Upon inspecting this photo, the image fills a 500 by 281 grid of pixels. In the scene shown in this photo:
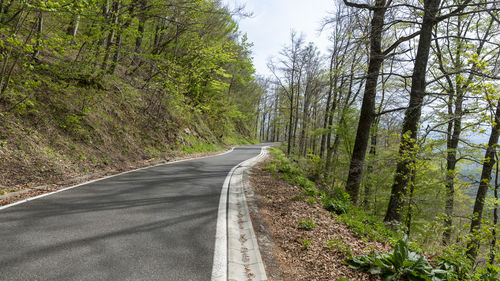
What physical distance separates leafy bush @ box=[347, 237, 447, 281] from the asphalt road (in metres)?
2.44

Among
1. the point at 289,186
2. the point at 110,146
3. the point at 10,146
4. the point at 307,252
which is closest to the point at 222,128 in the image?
the point at 110,146

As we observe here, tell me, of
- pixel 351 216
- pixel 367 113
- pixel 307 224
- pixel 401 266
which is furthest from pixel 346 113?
pixel 401 266

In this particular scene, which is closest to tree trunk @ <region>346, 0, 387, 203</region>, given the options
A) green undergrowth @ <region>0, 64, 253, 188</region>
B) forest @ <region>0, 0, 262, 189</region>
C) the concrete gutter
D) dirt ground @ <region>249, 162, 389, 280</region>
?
dirt ground @ <region>249, 162, 389, 280</region>

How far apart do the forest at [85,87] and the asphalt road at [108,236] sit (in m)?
2.30

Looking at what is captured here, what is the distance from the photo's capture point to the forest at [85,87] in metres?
6.66

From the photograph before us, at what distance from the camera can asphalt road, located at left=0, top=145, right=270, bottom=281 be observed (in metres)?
3.00

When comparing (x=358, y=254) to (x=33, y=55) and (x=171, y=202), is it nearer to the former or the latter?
(x=171, y=202)

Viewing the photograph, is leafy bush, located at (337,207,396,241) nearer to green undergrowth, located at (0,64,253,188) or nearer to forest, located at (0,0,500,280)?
forest, located at (0,0,500,280)

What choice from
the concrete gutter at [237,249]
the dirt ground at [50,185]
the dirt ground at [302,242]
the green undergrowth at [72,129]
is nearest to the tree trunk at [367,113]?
the dirt ground at [302,242]

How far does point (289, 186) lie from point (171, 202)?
475 centimetres

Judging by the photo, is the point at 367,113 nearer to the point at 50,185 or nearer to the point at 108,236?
the point at 108,236

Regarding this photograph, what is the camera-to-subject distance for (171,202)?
589cm

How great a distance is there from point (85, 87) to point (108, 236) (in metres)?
10.3

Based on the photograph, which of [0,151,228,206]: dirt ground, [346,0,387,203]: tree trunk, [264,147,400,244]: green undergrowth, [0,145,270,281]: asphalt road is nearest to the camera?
[0,145,270,281]: asphalt road
